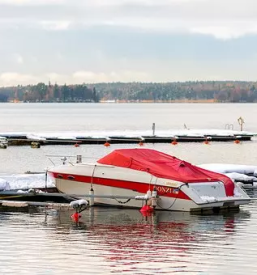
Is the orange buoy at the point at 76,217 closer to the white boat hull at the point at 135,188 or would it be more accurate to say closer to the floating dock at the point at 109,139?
the white boat hull at the point at 135,188

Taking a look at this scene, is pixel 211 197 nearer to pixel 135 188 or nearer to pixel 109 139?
pixel 135 188

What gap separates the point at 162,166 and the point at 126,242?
22.1 feet

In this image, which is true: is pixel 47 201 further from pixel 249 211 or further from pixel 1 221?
pixel 249 211

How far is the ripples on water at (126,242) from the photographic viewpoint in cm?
1966

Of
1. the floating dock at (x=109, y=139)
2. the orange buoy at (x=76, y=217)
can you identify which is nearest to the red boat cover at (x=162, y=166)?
the orange buoy at (x=76, y=217)

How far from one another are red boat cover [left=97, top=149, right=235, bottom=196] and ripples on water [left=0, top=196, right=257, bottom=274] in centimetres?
123

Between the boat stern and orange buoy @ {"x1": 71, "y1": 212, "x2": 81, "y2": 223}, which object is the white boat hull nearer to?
the boat stern

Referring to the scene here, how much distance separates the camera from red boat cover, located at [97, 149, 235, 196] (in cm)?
2878

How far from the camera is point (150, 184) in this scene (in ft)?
94.3

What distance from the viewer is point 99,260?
20.4 metres

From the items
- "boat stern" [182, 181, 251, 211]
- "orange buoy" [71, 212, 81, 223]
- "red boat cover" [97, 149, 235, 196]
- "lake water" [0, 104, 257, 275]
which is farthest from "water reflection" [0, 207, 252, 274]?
"red boat cover" [97, 149, 235, 196]

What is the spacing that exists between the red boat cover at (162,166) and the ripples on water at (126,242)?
123 cm

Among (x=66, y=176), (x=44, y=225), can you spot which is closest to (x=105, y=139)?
(x=66, y=176)

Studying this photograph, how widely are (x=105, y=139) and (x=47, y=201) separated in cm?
5130
